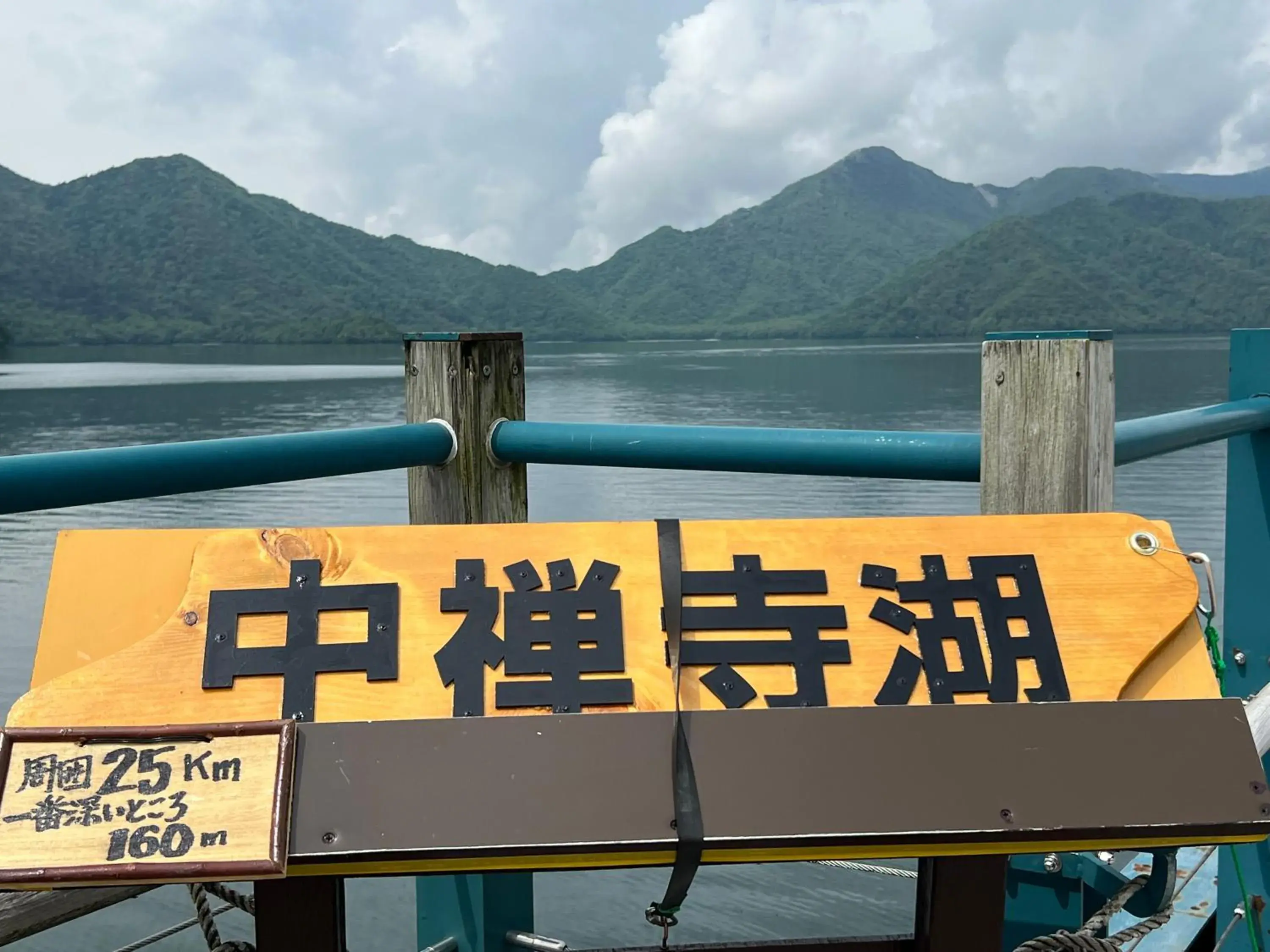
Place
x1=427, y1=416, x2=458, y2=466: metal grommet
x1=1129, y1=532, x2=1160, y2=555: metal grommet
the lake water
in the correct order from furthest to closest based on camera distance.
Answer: the lake water < x1=427, y1=416, x2=458, y2=466: metal grommet < x1=1129, y1=532, x2=1160, y2=555: metal grommet

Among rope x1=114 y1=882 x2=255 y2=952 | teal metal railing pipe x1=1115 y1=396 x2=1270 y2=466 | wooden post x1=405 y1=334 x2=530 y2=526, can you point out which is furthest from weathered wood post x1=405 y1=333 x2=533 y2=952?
teal metal railing pipe x1=1115 y1=396 x2=1270 y2=466

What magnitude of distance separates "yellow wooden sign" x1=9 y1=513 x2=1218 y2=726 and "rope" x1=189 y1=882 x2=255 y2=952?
0.24m

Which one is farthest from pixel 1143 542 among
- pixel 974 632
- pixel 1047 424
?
pixel 1047 424

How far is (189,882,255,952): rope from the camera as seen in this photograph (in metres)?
1.13

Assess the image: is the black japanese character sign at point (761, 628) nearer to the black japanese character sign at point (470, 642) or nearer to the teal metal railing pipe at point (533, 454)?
the black japanese character sign at point (470, 642)

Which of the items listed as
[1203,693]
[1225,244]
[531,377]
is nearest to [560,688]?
[1203,693]

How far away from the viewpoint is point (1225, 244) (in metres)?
124

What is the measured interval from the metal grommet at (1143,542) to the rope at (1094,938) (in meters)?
0.37

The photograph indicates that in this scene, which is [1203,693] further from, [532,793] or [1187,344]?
[1187,344]

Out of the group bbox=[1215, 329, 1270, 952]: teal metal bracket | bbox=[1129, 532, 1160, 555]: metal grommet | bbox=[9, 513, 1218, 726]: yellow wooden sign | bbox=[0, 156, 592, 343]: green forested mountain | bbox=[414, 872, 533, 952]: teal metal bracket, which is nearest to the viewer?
bbox=[9, 513, 1218, 726]: yellow wooden sign

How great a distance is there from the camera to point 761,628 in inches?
42.9

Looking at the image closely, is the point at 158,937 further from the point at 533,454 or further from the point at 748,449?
the point at 748,449

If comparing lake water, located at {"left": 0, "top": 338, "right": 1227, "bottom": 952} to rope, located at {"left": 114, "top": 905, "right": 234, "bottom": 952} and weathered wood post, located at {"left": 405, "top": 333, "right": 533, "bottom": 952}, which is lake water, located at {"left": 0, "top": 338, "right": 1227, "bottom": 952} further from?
rope, located at {"left": 114, "top": 905, "right": 234, "bottom": 952}

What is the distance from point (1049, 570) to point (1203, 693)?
7.1 inches
